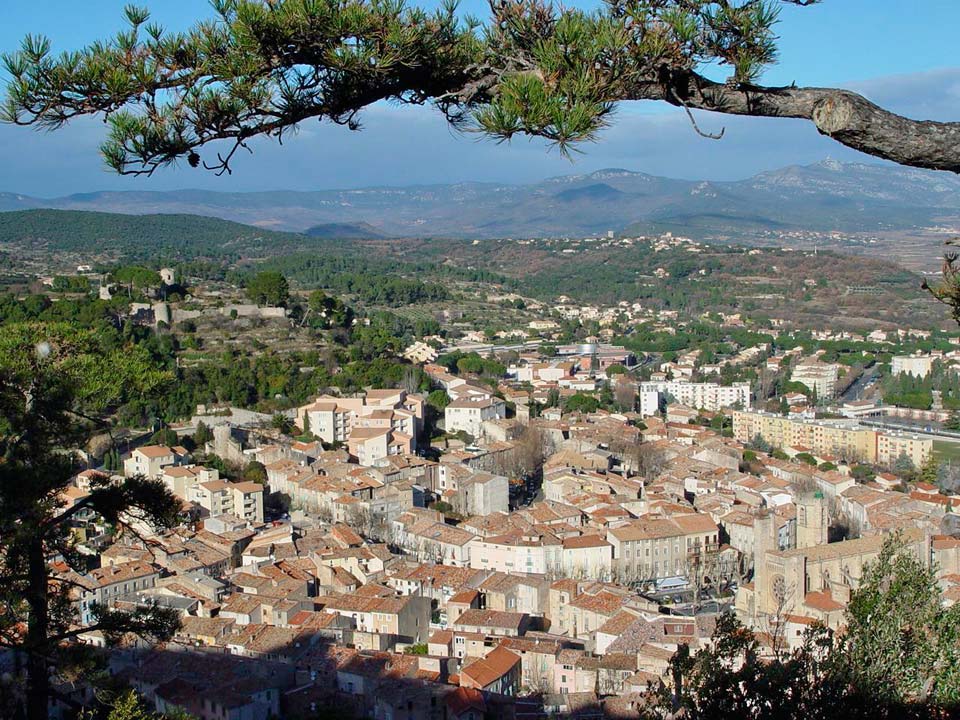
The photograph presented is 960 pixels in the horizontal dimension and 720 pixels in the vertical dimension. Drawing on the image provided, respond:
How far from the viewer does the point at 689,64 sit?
245cm

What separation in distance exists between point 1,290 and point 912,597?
2728cm

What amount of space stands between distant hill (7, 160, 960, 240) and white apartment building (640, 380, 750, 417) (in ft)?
185

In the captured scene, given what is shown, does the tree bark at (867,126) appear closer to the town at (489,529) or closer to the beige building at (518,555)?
the town at (489,529)

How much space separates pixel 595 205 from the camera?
124375 mm

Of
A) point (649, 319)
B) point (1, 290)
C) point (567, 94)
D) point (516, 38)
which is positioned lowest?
point (649, 319)

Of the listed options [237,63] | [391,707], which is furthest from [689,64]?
[391,707]

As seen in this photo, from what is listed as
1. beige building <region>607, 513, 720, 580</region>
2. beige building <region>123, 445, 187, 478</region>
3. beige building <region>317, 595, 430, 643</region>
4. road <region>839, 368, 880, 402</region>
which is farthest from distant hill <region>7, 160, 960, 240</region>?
beige building <region>317, 595, 430, 643</region>

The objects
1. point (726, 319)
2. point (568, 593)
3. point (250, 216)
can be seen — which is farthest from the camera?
point (250, 216)

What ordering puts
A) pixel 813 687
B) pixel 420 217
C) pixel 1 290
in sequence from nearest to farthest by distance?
1. pixel 813 687
2. pixel 1 290
3. pixel 420 217

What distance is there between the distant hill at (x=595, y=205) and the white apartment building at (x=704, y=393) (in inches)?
2216

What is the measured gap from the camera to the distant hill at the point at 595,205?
3762 inches

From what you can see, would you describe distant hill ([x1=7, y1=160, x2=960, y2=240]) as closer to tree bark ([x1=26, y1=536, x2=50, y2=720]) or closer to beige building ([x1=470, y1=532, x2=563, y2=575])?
beige building ([x1=470, y1=532, x2=563, y2=575])

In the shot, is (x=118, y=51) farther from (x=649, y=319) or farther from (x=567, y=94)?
(x=649, y=319)

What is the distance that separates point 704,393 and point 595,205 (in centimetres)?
9821
